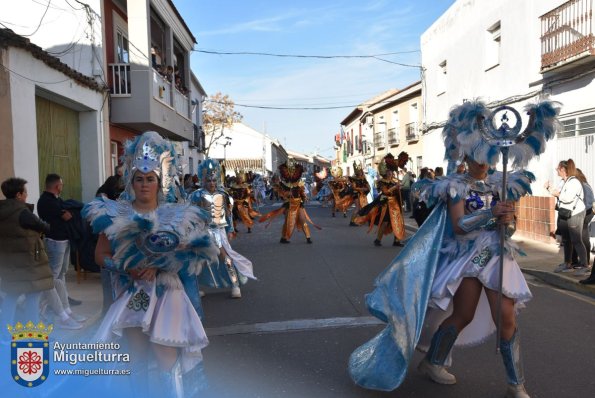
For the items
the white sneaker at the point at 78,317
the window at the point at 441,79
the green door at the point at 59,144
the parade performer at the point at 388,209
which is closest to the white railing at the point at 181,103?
the green door at the point at 59,144

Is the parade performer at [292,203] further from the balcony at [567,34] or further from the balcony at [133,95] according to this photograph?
the balcony at [567,34]

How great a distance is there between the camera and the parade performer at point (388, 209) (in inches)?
461

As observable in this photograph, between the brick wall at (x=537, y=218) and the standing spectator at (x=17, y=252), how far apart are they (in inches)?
360

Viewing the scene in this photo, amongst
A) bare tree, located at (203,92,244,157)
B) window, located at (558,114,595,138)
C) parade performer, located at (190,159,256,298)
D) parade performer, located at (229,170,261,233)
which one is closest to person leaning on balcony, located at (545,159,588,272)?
window, located at (558,114,595,138)

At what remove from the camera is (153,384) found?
10.1ft

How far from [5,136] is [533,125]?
741 centimetres

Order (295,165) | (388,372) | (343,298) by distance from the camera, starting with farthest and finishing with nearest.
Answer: (295,165) < (343,298) < (388,372)

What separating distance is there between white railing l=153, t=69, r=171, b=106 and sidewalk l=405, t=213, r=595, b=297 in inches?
397

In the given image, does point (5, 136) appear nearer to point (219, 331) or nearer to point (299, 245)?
point (219, 331)

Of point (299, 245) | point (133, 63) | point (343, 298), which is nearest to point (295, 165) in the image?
point (299, 245)

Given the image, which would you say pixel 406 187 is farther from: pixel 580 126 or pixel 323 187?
pixel 323 187

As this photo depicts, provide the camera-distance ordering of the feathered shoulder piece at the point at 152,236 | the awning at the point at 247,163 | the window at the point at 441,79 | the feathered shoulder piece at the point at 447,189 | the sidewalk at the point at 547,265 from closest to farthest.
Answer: the feathered shoulder piece at the point at 152,236
the feathered shoulder piece at the point at 447,189
the sidewalk at the point at 547,265
the window at the point at 441,79
the awning at the point at 247,163

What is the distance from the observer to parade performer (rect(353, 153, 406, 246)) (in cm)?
1171

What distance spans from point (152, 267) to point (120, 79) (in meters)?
11.4
